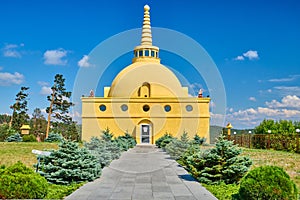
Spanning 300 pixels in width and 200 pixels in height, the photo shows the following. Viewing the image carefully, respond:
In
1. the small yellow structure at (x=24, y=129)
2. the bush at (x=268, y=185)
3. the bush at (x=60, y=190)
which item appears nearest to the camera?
the bush at (x=268, y=185)

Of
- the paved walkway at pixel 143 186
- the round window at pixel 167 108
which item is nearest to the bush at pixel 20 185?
the paved walkway at pixel 143 186

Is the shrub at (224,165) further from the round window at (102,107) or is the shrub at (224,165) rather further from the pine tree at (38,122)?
the pine tree at (38,122)

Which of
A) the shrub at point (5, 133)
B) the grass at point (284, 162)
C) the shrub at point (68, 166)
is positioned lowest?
the grass at point (284, 162)

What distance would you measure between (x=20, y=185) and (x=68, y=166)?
2.36 m

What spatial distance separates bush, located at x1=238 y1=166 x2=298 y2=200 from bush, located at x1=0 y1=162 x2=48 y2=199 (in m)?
3.78

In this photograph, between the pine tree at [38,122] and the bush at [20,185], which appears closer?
the bush at [20,185]

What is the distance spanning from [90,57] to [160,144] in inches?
456

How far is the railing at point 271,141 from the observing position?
22.5 m

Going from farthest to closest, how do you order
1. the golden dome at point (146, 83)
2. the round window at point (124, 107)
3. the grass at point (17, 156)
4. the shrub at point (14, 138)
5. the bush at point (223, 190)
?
the golden dome at point (146, 83) → the round window at point (124, 107) → the shrub at point (14, 138) → the grass at point (17, 156) → the bush at point (223, 190)

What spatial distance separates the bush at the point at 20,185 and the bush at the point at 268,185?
12.4ft

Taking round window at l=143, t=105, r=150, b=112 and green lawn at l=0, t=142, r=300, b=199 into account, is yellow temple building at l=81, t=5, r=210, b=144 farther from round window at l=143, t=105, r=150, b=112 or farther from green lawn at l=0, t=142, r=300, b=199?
green lawn at l=0, t=142, r=300, b=199

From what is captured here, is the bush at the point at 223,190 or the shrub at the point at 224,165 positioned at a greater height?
the shrub at the point at 224,165

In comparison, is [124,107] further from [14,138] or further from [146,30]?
[146,30]

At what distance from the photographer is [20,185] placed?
6262 mm
